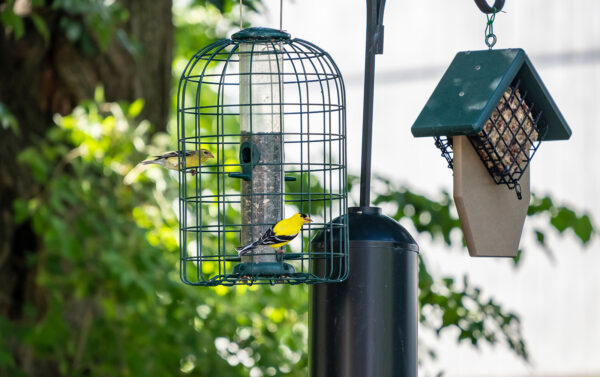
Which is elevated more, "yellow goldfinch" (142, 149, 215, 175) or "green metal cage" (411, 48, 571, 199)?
"green metal cage" (411, 48, 571, 199)

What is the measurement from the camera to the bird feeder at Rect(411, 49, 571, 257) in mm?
2980

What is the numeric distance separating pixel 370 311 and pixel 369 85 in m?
0.75

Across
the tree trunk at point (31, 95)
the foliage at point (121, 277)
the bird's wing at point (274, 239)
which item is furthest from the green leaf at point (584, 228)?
the tree trunk at point (31, 95)

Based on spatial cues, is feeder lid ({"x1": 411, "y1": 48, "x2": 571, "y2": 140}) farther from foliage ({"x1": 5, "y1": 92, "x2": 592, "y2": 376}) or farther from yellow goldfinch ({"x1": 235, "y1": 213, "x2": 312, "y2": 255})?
foliage ({"x1": 5, "y1": 92, "x2": 592, "y2": 376})

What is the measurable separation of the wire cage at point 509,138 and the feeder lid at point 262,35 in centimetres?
62

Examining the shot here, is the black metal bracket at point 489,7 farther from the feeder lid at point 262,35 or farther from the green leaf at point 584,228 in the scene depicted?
the green leaf at point 584,228

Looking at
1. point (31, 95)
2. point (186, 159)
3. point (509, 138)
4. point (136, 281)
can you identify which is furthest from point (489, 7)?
point (31, 95)

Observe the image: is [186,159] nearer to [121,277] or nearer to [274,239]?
[274,239]

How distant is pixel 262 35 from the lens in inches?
126

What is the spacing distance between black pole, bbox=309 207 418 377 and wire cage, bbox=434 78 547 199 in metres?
0.38

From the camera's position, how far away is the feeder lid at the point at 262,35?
10.5ft

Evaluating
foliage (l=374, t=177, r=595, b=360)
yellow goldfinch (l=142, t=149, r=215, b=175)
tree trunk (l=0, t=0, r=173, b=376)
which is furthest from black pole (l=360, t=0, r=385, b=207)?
tree trunk (l=0, t=0, r=173, b=376)

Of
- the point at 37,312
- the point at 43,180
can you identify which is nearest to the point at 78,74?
the point at 43,180

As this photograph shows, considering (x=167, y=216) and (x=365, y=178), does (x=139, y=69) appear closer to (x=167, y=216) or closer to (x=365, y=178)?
(x=167, y=216)
